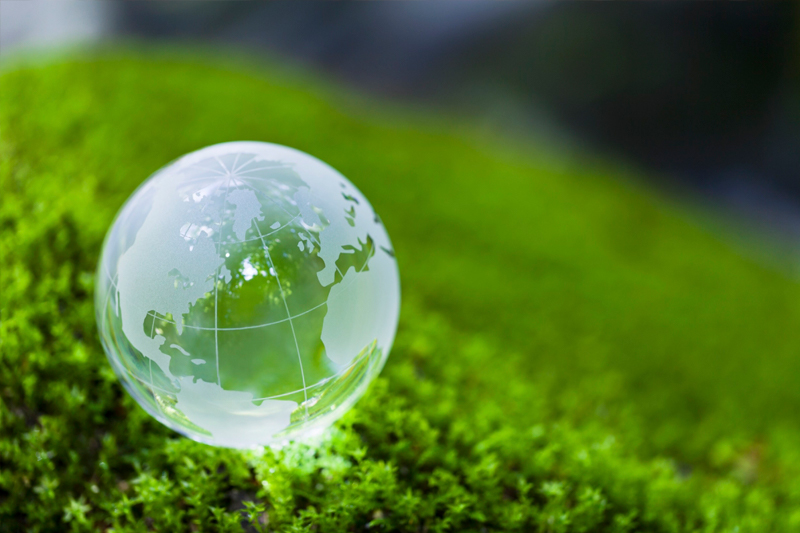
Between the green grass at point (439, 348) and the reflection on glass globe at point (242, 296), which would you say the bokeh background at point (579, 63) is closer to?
the green grass at point (439, 348)

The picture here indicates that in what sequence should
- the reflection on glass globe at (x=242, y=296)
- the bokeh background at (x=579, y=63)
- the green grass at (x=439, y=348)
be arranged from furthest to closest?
the bokeh background at (x=579, y=63) → the green grass at (x=439, y=348) → the reflection on glass globe at (x=242, y=296)

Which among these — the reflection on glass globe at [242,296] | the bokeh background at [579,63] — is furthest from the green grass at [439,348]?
the bokeh background at [579,63]

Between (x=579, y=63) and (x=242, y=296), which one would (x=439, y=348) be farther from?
(x=579, y=63)

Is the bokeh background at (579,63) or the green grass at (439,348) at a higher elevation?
the bokeh background at (579,63)

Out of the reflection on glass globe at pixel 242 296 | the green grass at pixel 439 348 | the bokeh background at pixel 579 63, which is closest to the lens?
the reflection on glass globe at pixel 242 296

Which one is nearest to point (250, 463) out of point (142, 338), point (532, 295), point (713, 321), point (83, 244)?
point (142, 338)

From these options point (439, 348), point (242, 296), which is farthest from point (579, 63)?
point (242, 296)

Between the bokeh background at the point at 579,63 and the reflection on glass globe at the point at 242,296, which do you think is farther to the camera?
the bokeh background at the point at 579,63
